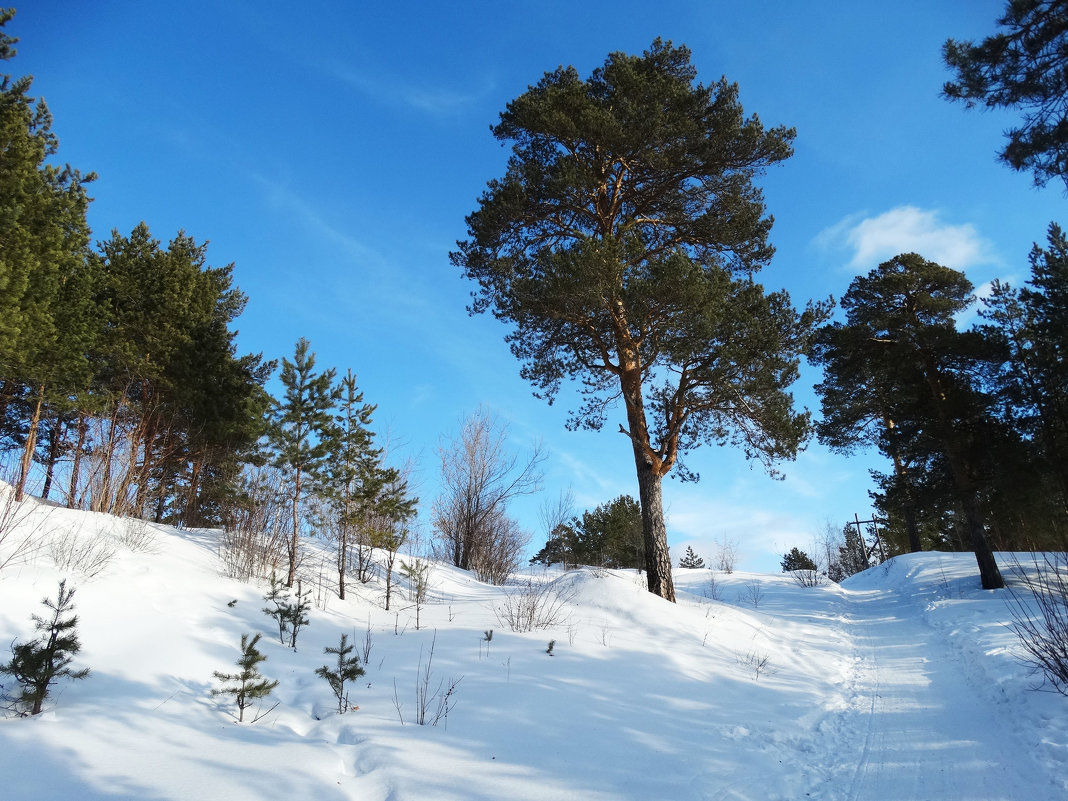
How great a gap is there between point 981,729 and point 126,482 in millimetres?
14242

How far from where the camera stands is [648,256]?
40.8 feet

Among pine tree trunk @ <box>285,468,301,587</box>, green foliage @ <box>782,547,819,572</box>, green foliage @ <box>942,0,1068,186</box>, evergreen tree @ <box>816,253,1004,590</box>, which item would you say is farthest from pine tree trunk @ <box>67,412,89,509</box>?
green foliage @ <box>782,547,819,572</box>

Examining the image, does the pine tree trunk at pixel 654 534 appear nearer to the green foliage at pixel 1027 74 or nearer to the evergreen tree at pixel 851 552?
the green foliage at pixel 1027 74

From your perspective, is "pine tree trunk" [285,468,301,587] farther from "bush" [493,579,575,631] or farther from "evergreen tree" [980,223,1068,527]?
"evergreen tree" [980,223,1068,527]

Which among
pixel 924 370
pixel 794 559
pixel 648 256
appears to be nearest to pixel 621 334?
pixel 648 256

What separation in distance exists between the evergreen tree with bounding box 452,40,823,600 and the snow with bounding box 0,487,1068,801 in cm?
443

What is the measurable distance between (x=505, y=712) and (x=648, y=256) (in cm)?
1030

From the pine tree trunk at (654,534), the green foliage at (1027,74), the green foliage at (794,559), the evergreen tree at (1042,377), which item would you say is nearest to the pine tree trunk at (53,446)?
the pine tree trunk at (654,534)

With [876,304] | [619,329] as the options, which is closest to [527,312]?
[619,329]

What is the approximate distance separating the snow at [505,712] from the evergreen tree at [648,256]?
4434mm

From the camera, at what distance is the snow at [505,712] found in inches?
130

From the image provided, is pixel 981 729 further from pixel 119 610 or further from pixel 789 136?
pixel 789 136

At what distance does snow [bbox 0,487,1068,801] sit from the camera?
3314 mm

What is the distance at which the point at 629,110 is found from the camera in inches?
436
